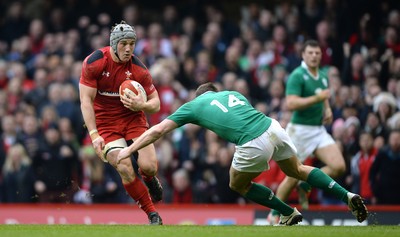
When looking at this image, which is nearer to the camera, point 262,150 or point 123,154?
point 123,154

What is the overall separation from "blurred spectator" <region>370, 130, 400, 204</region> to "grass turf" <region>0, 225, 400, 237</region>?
3780 millimetres

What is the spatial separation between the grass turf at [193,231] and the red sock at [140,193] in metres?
0.52

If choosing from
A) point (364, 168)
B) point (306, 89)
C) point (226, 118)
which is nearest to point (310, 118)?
point (306, 89)

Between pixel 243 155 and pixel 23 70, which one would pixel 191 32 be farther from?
pixel 243 155

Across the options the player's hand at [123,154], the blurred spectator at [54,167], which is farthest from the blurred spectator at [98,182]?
the player's hand at [123,154]

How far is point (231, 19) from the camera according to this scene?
21.8 meters

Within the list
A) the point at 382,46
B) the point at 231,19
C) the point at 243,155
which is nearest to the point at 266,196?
the point at 243,155

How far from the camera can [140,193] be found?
1185 centimetres

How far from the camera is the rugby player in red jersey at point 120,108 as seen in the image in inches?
459

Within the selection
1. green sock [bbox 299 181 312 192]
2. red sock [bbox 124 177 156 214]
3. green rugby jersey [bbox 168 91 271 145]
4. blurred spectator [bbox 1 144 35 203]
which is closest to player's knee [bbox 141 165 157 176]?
red sock [bbox 124 177 156 214]

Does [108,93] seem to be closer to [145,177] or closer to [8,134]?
[145,177]

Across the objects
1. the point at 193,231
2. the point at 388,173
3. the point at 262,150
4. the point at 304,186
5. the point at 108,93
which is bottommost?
the point at 388,173

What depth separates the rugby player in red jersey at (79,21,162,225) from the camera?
11.7 meters

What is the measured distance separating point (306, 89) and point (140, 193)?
3.13 meters
